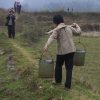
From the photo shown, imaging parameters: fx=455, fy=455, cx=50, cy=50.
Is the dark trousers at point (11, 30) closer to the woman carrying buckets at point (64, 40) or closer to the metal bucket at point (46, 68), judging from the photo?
the metal bucket at point (46, 68)

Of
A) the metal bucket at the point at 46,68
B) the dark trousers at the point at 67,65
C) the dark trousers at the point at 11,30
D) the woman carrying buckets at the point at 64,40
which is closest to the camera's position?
the woman carrying buckets at the point at 64,40

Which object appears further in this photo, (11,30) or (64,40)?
(11,30)

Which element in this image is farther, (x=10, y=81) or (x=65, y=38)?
(x=10, y=81)

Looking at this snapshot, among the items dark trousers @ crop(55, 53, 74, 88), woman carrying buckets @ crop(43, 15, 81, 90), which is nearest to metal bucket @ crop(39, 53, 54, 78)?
dark trousers @ crop(55, 53, 74, 88)

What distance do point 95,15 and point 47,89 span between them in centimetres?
5842

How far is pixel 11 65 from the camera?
1553cm

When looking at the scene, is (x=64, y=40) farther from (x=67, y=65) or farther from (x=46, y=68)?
(x=46, y=68)

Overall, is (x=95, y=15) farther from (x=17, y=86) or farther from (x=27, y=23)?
(x=17, y=86)

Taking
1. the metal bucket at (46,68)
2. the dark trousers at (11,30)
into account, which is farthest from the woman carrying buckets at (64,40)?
the dark trousers at (11,30)

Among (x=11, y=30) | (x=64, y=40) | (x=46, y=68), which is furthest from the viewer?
(x=11, y=30)

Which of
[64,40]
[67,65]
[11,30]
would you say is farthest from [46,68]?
[11,30]

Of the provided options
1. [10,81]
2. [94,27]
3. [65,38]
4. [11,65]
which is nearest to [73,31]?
[65,38]

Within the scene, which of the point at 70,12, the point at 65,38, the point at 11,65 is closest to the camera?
the point at 65,38

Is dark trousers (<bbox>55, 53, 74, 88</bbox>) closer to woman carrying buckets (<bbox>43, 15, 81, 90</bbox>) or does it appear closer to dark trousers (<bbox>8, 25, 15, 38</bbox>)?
woman carrying buckets (<bbox>43, 15, 81, 90</bbox>)
